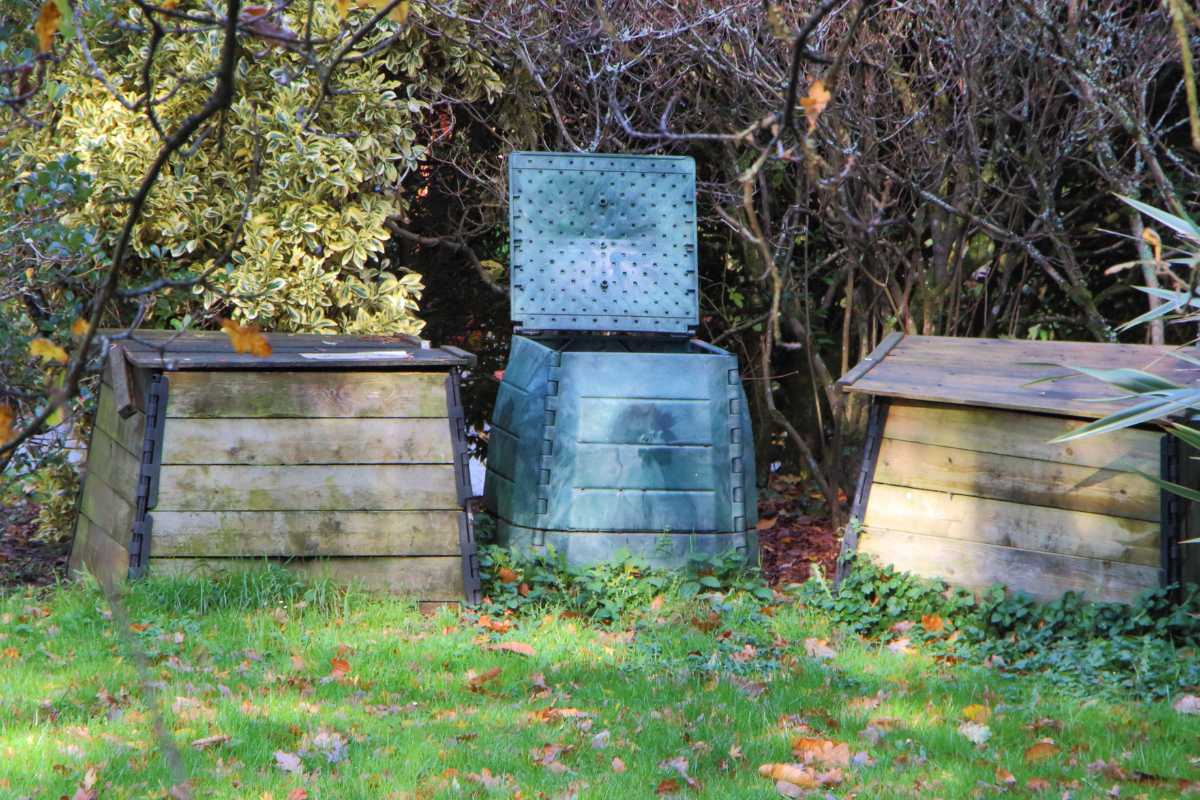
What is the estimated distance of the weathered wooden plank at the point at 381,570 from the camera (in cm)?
500

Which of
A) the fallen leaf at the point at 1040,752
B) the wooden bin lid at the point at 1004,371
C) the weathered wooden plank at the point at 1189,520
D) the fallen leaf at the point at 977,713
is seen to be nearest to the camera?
the fallen leaf at the point at 1040,752

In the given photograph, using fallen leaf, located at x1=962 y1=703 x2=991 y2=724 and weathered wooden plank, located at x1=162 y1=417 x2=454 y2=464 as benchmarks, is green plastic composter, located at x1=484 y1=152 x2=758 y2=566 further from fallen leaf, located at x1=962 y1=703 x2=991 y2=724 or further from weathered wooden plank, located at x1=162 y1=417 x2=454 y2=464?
fallen leaf, located at x1=962 y1=703 x2=991 y2=724

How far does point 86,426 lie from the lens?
6.54 meters

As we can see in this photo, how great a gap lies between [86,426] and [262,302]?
122 centimetres

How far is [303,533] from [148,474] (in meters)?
0.65

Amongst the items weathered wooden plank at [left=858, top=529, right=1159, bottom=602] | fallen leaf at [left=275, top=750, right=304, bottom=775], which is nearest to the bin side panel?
weathered wooden plank at [left=858, top=529, right=1159, bottom=602]

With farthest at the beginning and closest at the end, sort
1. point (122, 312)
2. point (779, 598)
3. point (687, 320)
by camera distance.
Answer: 1. point (122, 312)
2. point (687, 320)
3. point (779, 598)

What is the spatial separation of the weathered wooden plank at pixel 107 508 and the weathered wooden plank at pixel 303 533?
8.2 inches

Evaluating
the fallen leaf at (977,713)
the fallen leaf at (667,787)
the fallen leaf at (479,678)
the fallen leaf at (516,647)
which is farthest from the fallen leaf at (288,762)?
the fallen leaf at (977,713)

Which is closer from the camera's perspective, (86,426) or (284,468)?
(284,468)

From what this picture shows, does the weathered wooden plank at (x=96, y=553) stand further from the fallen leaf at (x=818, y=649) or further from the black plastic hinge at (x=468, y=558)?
the fallen leaf at (x=818, y=649)

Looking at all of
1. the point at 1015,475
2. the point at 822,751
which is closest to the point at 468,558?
the point at 822,751

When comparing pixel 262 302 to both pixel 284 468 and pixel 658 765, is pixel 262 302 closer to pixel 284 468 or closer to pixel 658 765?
pixel 284 468

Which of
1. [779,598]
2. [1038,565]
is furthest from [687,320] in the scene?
[1038,565]
